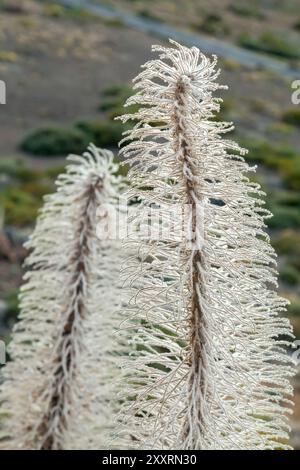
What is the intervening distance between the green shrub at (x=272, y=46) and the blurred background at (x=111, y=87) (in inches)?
2.2

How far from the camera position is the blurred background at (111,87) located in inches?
922

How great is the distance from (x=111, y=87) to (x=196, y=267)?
37.9 m

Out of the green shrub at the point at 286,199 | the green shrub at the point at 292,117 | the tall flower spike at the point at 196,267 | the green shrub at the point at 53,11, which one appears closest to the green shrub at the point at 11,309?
the green shrub at the point at 286,199

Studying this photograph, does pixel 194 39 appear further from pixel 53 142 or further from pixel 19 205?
pixel 19 205

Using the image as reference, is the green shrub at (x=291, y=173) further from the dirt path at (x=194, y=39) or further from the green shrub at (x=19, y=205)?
the dirt path at (x=194, y=39)

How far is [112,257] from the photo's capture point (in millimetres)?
4512

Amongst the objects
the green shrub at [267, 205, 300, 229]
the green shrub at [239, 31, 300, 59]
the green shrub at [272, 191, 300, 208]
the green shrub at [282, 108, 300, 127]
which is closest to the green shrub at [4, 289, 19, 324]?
the green shrub at [267, 205, 300, 229]

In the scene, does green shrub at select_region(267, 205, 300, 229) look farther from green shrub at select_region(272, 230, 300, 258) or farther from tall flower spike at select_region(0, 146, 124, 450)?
tall flower spike at select_region(0, 146, 124, 450)

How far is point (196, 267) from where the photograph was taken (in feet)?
8.85

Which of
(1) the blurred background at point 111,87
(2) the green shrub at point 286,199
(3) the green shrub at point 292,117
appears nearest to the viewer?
(1) the blurred background at point 111,87

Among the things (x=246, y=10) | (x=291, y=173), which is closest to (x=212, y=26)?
(x=246, y=10)
